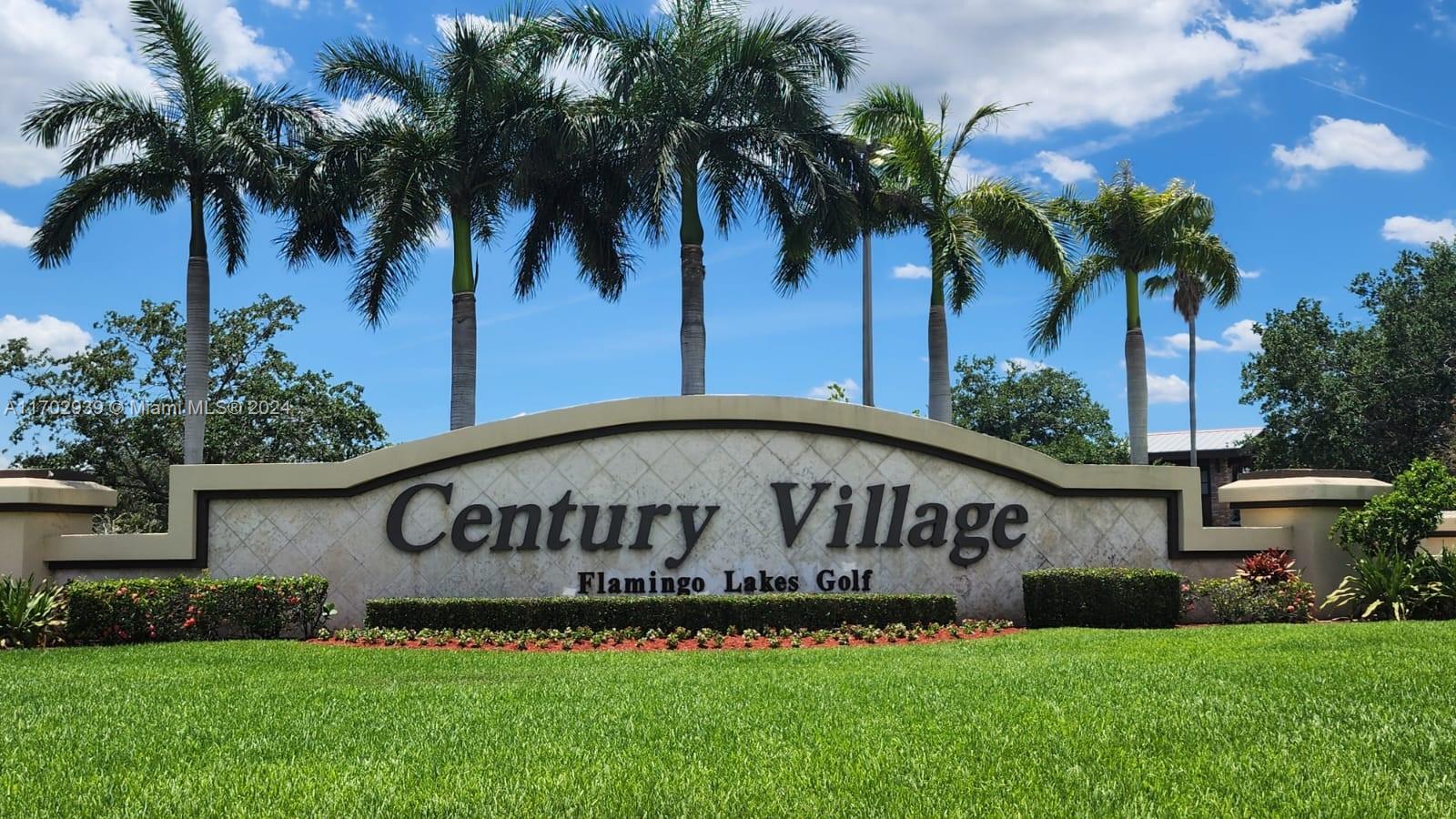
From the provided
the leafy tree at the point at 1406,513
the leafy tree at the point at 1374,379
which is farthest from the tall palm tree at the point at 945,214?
the leafy tree at the point at 1374,379

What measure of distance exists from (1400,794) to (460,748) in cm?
580

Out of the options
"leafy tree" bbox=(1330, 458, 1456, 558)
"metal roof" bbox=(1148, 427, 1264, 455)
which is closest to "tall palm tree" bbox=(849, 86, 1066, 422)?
"leafy tree" bbox=(1330, 458, 1456, 558)

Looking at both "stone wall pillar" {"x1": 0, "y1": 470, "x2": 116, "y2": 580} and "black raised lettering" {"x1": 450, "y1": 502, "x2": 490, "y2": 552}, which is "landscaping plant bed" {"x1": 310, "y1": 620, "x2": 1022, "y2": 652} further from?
"stone wall pillar" {"x1": 0, "y1": 470, "x2": 116, "y2": 580}

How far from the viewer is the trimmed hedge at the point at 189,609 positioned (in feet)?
54.6

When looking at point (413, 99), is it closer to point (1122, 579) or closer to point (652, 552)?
point (652, 552)

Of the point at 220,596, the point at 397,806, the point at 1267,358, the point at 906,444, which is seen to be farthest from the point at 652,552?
the point at 1267,358

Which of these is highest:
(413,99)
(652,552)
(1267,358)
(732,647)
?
(413,99)

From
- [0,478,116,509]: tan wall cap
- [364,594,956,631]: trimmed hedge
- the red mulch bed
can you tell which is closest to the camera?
the red mulch bed

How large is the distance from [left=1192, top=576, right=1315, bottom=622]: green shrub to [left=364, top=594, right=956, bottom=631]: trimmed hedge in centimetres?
495

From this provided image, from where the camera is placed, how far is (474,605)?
17.5 m

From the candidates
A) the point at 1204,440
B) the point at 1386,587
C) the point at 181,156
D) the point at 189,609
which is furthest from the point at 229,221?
the point at 1204,440

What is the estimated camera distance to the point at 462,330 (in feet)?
89.0

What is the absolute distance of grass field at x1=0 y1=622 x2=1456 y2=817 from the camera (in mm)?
6945

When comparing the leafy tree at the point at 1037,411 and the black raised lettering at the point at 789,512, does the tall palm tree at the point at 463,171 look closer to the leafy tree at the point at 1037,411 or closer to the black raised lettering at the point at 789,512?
the black raised lettering at the point at 789,512
